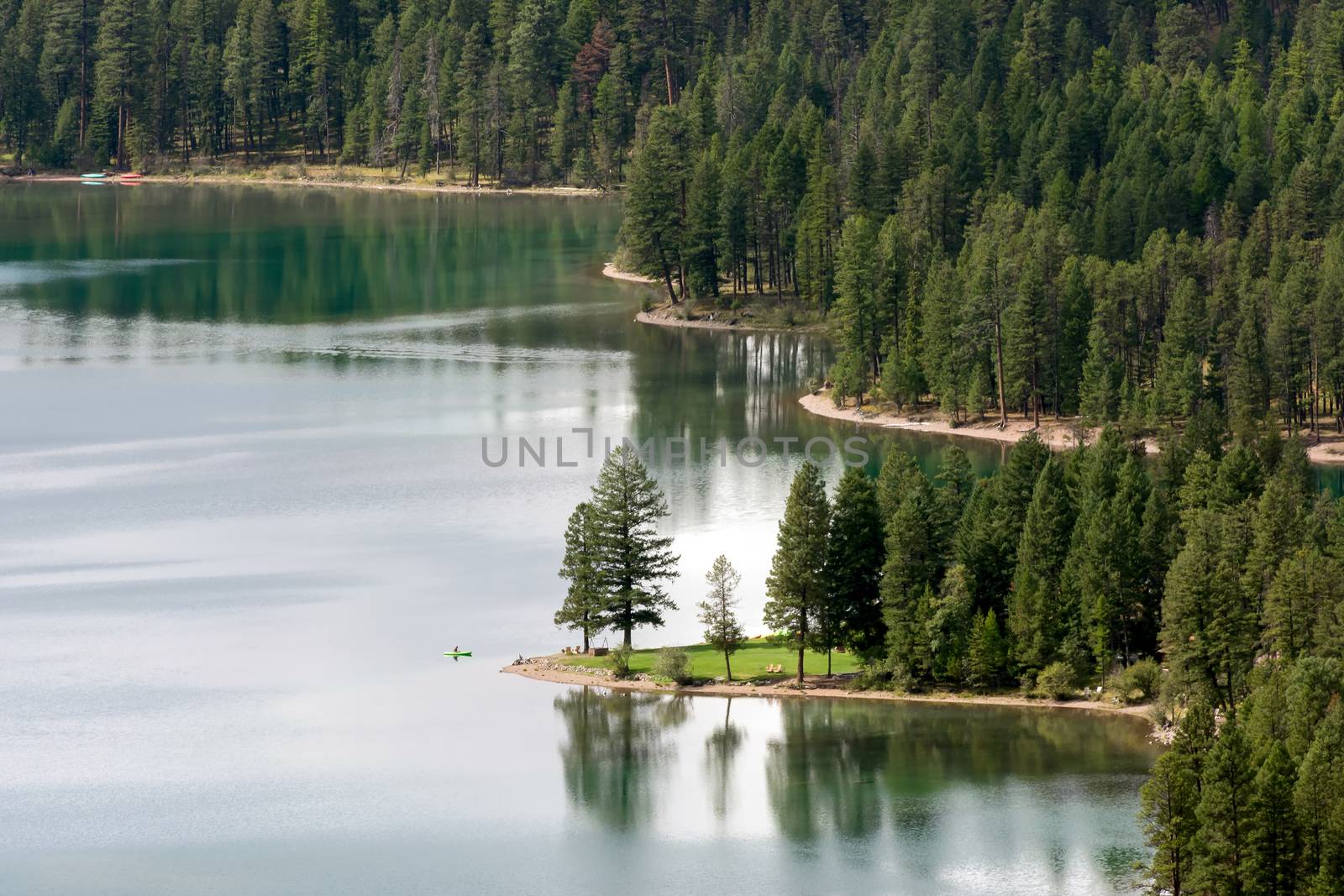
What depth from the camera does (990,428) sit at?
122500mm

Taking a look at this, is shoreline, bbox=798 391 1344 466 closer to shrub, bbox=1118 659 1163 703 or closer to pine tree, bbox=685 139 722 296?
pine tree, bbox=685 139 722 296

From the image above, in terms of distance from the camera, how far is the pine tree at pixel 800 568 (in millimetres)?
79812

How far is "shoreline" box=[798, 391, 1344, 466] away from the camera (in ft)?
374

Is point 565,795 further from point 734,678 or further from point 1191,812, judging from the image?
point 1191,812

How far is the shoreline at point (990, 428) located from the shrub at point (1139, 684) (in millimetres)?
37939

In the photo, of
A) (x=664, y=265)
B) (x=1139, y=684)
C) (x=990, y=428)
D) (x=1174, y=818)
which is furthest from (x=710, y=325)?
(x=1174, y=818)

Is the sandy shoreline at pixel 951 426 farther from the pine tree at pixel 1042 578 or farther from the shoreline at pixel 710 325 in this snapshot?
the pine tree at pixel 1042 578

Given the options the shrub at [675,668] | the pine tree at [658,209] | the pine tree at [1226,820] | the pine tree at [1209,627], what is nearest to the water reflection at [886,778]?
the shrub at [675,668]

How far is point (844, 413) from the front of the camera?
127 m

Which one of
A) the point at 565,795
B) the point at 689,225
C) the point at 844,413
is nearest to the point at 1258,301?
the point at 844,413

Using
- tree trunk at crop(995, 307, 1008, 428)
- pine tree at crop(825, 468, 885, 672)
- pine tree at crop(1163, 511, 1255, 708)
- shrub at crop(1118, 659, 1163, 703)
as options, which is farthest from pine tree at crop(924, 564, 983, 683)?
tree trunk at crop(995, 307, 1008, 428)

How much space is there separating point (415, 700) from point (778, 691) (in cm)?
1237

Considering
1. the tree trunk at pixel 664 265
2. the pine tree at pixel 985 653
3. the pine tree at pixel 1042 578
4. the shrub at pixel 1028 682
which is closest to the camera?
the shrub at pixel 1028 682

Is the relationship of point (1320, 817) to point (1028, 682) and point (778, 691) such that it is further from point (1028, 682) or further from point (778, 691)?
point (778, 691)
